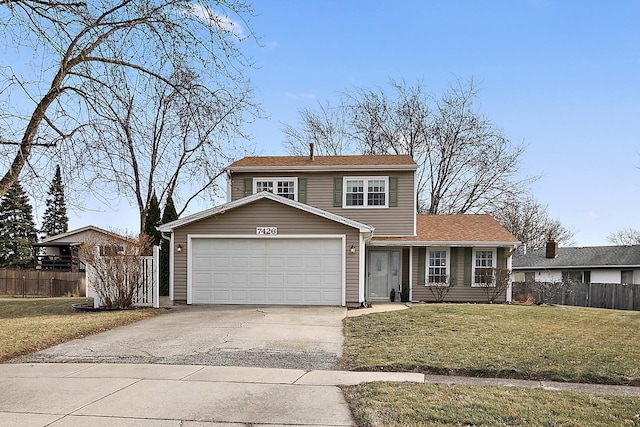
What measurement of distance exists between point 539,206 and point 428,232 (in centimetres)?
2778

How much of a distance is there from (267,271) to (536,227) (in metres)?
34.9

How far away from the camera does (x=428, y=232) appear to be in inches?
808

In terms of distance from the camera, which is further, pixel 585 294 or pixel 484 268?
pixel 585 294

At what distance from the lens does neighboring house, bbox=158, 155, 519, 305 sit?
1620 cm

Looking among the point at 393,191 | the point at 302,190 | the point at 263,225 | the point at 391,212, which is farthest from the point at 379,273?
the point at 263,225

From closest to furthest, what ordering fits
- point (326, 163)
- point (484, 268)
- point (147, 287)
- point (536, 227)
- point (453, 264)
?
point (147, 287), point (484, 268), point (453, 264), point (326, 163), point (536, 227)

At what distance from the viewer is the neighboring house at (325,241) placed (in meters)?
16.2

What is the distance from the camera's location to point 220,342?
10.2 m

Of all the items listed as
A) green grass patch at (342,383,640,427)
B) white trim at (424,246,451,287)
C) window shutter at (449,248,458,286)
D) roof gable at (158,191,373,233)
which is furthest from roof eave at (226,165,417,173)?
green grass patch at (342,383,640,427)

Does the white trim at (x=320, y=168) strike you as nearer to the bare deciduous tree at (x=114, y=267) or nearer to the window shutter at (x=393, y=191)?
the window shutter at (x=393, y=191)

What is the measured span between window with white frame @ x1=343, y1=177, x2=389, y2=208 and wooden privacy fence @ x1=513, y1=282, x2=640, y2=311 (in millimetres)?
7579

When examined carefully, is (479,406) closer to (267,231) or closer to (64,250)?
(267,231)

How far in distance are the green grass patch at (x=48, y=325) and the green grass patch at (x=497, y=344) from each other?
18.9ft

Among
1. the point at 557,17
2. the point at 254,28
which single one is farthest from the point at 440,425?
the point at 557,17
